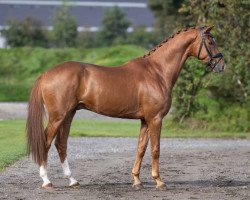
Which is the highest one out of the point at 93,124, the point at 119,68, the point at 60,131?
the point at 119,68

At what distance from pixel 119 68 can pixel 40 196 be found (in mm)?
2587

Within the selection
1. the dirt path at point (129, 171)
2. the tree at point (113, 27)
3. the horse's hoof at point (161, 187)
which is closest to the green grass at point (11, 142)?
the dirt path at point (129, 171)

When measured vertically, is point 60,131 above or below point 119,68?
below

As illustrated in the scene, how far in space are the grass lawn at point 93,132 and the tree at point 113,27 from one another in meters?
33.4

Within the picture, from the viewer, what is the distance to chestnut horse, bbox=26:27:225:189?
11562 mm

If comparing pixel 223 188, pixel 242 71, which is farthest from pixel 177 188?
pixel 242 71

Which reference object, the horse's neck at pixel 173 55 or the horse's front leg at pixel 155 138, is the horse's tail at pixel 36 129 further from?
the horse's neck at pixel 173 55

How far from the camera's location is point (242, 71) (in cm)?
2398

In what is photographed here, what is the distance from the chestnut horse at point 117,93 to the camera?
455 inches

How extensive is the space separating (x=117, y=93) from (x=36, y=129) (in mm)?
1403

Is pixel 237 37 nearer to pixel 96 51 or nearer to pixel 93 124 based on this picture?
pixel 93 124

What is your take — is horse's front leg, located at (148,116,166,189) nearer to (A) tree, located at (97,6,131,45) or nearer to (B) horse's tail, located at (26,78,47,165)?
(B) horse's tail, located at (26,78,47,165)

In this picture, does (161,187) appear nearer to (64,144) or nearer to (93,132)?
(64,144)

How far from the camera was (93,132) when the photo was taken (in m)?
23.7
